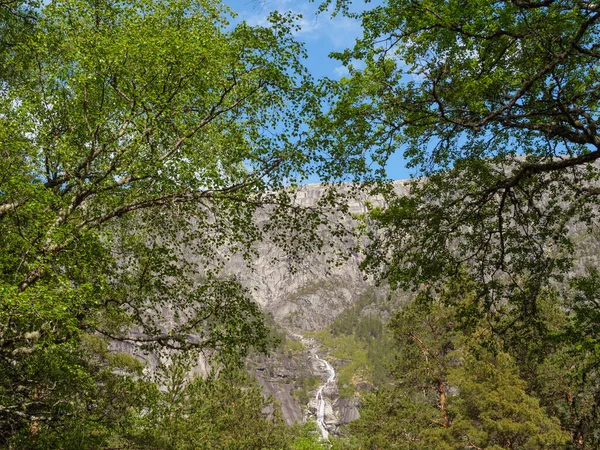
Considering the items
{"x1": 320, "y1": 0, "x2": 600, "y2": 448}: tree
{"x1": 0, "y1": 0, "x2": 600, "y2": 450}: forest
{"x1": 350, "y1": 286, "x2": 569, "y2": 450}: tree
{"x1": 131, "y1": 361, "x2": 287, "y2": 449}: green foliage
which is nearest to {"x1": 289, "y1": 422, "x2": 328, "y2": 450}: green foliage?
{"x1": 350, "y1": 286, "x2": 569, "y2": 450}: tree

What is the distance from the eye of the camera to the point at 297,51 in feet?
34.0

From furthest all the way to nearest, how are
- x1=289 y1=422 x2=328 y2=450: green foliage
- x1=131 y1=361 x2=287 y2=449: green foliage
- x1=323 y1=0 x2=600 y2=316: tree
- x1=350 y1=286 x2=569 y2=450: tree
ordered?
x1=350 y1=286 x2=569 y2=450: tree
x1=289 y1=422 x2=328 y2=450: green foliage
x1=131 y1=361 x2=287 y2=449: green foliage
x1=323 y1=0 x2=600 y2=316: tree

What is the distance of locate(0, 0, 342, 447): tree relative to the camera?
8.85 metres

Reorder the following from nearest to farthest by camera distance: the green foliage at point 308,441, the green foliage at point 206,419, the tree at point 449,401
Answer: the green foliage at point 206,419, the green foliage at point 308,441, the tree at point 449,401

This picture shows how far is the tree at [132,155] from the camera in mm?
8852

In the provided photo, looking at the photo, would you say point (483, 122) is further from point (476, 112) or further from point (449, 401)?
point (449, 401)

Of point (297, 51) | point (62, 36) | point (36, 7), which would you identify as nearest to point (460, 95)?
point (297, 51)

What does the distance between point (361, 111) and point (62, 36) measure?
287 inches

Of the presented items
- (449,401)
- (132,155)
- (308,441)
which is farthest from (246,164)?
(449,401)

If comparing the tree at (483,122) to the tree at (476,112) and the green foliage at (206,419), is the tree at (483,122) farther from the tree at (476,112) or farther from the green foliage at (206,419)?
the green foliage at (206,419)

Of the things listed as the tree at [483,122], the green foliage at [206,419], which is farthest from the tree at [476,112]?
the green foliage at [206,419]

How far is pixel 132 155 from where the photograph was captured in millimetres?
8867

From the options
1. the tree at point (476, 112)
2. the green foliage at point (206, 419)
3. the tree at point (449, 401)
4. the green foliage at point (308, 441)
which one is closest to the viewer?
the tree at point (476, 112)

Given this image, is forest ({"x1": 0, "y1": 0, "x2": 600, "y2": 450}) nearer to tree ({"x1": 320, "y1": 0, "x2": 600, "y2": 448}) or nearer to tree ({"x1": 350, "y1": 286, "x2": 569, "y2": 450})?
tree ({"x1": 320, "y1": 0, "x2": 600, "y2": 448})
